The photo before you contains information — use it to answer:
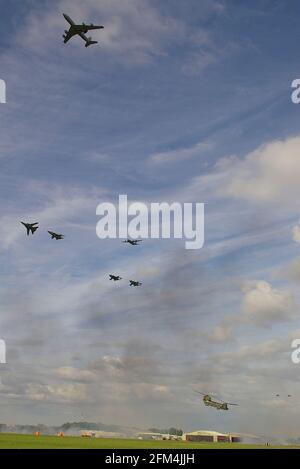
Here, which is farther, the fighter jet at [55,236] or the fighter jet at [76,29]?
the fighter jet at [55,236]

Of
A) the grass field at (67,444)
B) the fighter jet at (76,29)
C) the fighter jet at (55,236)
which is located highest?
the fighter jet at (76,29)

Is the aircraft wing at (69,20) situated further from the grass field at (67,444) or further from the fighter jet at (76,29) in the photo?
the grass field at (67,444)

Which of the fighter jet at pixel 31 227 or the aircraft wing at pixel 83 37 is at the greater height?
the aircraft wing at pixel 83 37

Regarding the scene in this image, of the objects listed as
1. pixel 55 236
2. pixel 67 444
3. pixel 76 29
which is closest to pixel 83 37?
pixel 76 29

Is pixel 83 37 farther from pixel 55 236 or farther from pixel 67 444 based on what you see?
pixel 67 444

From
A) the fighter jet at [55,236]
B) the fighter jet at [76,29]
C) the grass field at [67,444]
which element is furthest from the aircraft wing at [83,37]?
the grass field at [67,444]

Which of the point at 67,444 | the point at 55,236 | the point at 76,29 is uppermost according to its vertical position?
the point at 76,29

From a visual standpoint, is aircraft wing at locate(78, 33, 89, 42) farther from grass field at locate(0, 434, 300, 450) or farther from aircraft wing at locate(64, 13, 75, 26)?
grass field at locate(0, 434, 300, 450)

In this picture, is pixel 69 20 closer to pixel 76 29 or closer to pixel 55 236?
pixel 76 29

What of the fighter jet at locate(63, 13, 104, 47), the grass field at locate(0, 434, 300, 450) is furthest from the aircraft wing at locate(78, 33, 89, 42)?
the grass field at locate(0, 434, 300, 450)

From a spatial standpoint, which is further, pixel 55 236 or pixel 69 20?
pixel 55 236

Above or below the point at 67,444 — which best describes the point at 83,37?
above
